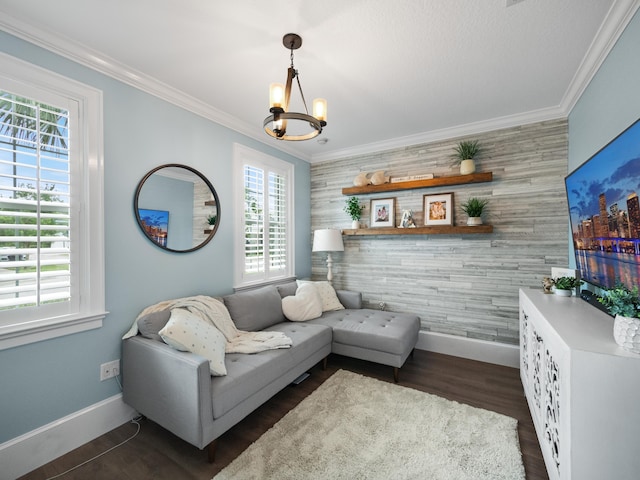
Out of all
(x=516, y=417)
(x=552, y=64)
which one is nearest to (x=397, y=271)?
(x=516, y=417)

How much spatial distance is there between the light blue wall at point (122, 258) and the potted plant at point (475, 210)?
2578mm

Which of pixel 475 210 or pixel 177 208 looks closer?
pixel 177 208

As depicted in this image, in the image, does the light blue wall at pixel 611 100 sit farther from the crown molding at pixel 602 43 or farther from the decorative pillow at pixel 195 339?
the decorative pillow at pixel 195 339

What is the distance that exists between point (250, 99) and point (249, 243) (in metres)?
1.51

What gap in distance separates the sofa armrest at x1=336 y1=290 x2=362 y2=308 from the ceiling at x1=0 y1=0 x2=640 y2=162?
2.16 m

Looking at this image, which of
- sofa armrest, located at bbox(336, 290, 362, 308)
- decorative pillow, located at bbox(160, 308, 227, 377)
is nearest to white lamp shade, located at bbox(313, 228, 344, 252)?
sofa armrest, located at bbox(336, 290, 362, 308)

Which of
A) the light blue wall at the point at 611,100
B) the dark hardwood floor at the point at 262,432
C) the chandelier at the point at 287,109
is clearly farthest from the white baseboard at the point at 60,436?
the light blue wall at the point at 611,100

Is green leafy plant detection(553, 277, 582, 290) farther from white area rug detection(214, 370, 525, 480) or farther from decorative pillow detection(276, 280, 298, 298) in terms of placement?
decorative pillow detection(276, 280, 298, 298)

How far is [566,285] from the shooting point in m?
2.16

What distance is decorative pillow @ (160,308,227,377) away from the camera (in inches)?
71.9

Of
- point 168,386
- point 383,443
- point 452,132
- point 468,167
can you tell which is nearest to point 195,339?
point 168,386

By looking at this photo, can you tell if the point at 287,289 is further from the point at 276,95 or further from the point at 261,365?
the point at 276,95

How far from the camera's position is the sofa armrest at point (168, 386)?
164 cm

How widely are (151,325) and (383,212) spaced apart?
9.27 feet
